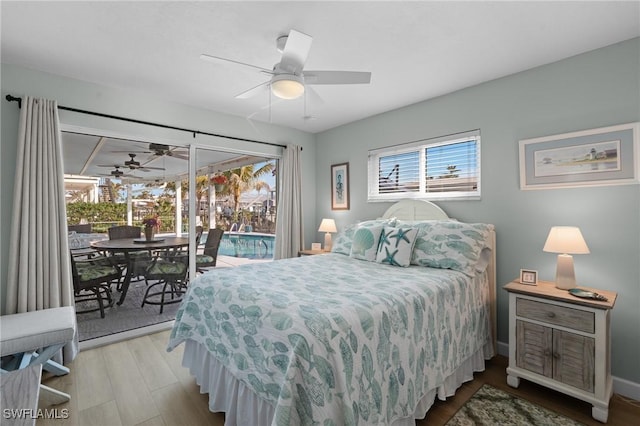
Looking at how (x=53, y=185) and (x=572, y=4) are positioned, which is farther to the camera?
(x=53, y=185)

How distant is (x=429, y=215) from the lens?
3.30 metres

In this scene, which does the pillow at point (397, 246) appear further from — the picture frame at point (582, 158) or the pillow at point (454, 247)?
the picture frame at point (582, 158)

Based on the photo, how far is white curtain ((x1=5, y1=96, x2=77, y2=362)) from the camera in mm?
2500

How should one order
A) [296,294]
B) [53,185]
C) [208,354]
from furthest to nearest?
[53,185] → [208,354] → [296,294]

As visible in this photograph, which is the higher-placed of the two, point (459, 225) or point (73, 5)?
point (73, 5)

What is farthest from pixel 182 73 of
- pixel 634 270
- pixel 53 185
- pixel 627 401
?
pixel 627 401

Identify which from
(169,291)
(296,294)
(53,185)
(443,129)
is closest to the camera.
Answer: (296,294)

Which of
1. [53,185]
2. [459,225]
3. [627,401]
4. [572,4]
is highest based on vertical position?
[572,4]

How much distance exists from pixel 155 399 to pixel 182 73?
2.65 metres

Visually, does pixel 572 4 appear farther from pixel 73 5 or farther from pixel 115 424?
pixel 115 424

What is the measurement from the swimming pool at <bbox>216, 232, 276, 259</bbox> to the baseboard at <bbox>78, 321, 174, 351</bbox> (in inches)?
41.9

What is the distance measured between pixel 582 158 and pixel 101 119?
14.1 ft

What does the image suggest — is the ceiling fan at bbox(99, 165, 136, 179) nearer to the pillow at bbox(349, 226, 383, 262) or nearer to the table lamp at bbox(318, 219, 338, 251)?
the table lamp at bbox(318, 219, 338, 251)

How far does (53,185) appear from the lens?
265cm
